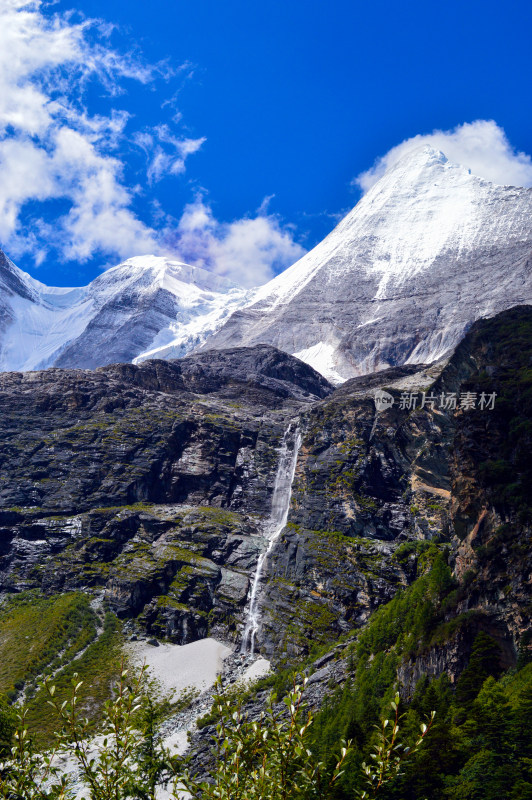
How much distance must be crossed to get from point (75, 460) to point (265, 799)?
13083 cm

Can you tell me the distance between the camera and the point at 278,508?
125375 mm

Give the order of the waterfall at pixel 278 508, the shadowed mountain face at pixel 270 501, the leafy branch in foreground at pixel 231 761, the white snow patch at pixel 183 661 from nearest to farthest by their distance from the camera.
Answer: the leafy branch in foreground at pixel 231 761 < the shadowed mountain face at pixel 270 501 < the white snow patch at pixel 183 661 < the waterfall at pixel 278 508

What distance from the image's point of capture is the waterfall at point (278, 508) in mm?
94194

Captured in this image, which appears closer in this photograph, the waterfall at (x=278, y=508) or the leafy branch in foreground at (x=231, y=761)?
the leafy branch in foreground at (x=231, y=761)

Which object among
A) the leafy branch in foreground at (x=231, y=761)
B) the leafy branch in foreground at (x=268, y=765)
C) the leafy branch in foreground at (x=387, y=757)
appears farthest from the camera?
the leafy branch in foreground at (x=268, y=765)

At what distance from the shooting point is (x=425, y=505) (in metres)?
109

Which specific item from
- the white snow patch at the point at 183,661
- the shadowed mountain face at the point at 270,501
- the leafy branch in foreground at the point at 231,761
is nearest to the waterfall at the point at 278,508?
the shadowed mountain face at the point at 270,501

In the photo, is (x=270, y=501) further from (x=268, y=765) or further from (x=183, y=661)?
(x=268, y=765)

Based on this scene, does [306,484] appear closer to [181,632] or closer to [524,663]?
[181,632]

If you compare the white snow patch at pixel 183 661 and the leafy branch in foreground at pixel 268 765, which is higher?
the leafy branch in foreground at pixel 268 765

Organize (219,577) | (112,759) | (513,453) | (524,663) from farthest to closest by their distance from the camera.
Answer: (219,577) < (513,453) < (524,663) < (112,759)

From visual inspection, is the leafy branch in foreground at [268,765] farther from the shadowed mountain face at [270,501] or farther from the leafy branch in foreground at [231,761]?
the shadowed mountain face at [270,501]

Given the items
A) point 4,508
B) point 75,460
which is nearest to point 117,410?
point 75,460

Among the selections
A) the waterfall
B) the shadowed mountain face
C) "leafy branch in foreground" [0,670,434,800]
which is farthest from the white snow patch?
"leafy branch in foreground" [0,670,434,800]
